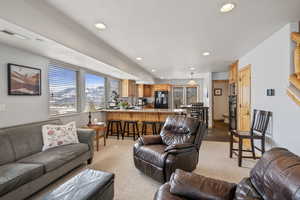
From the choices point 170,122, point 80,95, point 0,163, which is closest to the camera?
point 0,163

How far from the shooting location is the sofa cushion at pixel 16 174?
5.48 ft

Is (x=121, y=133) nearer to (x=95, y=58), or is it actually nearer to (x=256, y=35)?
(x=95, y=58)

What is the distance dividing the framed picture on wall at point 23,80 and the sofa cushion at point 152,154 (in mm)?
2426

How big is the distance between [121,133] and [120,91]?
7.76ft

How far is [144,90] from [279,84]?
6.68 metres

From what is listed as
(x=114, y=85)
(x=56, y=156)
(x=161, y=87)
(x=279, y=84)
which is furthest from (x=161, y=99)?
(x=56, y=156)

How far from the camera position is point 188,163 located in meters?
2.43

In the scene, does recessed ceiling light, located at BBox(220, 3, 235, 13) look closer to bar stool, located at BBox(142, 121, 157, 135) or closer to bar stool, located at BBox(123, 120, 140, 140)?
bar stool, located at BBox(142, 121, 157, 135)

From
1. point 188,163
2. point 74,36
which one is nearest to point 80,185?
point 188,163

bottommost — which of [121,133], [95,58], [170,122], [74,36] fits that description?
[121,133]

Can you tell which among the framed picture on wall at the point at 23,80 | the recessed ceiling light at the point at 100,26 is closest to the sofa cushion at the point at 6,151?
the framed picture on wall at the point at 23,80

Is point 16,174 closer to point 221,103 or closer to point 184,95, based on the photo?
point 184,95

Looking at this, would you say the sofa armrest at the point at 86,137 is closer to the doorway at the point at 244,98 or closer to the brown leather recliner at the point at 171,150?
the brown leather recliner at the point at 171,150

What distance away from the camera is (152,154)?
2461 mm
